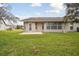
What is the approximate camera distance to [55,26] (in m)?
3.15

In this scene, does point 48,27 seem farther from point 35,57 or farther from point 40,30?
point 35,57

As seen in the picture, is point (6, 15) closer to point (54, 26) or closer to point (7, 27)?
point (7, 27)

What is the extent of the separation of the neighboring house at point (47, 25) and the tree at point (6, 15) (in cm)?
18

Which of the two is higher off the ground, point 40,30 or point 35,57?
point 40,30

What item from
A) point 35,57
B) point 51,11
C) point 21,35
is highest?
point 51,11

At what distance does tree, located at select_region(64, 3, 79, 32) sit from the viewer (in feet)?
10.1

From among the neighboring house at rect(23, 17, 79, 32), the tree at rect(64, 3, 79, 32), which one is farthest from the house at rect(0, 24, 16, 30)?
the tree at rect(64, 3, 79, 32)

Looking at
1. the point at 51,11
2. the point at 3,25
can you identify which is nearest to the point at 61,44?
the point at 51,11

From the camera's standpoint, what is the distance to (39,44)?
10.1 ft

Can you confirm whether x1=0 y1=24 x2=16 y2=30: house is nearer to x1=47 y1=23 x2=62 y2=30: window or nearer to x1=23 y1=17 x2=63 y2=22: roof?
x1=23 y1=17 x2=63 y2=22: roof

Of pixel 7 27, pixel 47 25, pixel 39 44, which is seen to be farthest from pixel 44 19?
pixel 7 27

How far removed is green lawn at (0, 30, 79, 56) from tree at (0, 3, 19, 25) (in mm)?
169

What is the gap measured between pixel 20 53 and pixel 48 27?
569mm

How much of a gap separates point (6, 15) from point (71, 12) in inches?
37.9
